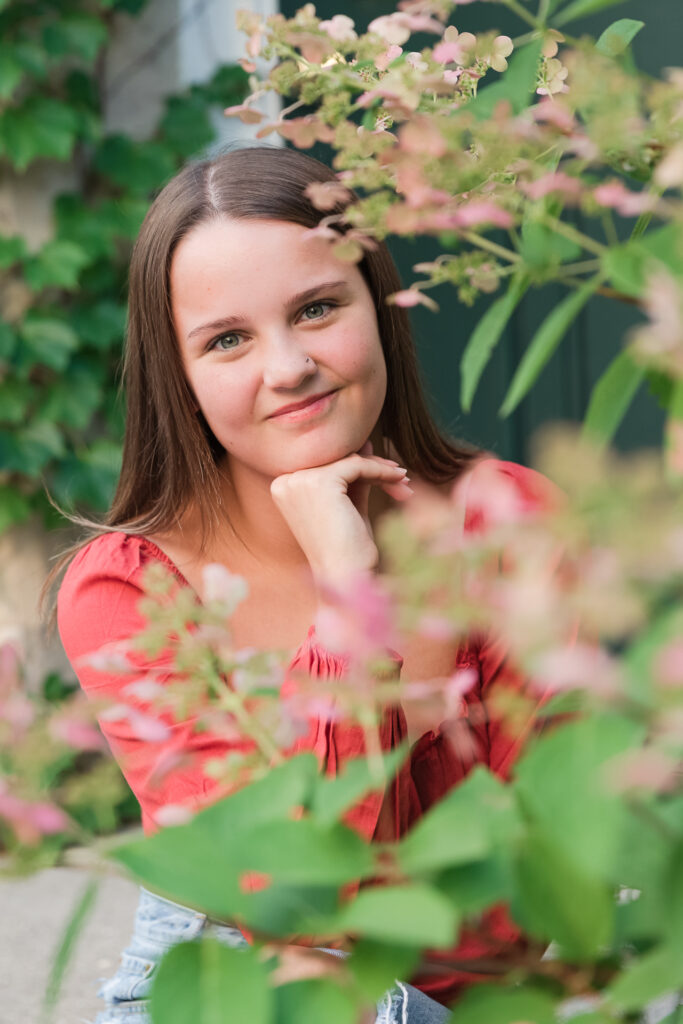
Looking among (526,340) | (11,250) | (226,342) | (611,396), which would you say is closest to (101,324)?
(11,250)

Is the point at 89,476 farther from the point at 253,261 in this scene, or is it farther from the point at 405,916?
the point at 405,916

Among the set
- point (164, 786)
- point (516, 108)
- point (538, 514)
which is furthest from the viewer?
point (164, 786)

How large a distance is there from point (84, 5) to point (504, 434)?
146 cm

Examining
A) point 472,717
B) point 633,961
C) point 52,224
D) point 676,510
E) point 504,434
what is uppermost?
point 676,510

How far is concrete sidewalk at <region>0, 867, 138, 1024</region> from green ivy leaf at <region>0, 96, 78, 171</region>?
156 cm

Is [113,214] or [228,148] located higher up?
[228,148]

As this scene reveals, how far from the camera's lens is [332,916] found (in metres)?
0.35

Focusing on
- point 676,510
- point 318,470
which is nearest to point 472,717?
point 318,470

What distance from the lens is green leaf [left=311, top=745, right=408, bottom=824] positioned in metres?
0.35

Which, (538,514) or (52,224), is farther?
(52,224)

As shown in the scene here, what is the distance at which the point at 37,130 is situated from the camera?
2.63 meters

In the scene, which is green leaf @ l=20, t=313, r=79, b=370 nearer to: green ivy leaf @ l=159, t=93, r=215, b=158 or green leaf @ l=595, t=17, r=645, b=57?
green ivy leaf @ l=159, t=93, r=215, b=158

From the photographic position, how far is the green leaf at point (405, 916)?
0.31 meters

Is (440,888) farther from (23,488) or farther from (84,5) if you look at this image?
(84,5)
